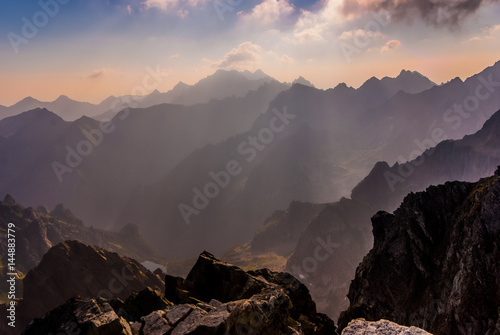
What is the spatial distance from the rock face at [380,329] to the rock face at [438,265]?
2757cm

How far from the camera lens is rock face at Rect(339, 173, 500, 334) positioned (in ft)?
142

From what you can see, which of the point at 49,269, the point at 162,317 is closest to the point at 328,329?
the point at 162,317

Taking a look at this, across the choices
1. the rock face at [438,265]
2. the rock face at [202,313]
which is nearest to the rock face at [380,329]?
the rock face at [202,313]

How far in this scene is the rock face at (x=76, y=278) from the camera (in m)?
130

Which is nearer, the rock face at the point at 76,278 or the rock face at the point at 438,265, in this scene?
the rock face at the point at 438,265

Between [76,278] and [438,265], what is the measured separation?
147m

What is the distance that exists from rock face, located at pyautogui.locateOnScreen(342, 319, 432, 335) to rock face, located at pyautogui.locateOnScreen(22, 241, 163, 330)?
141m

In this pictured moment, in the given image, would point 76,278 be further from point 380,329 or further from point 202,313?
point 380,329

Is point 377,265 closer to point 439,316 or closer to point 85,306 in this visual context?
point 439,316

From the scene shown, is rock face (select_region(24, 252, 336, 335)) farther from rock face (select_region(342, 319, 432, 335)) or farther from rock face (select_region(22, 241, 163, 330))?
rock face (select_region(22, 241, 163, 330))

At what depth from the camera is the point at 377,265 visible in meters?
64.6

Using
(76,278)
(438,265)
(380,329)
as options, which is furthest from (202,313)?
(76,278)

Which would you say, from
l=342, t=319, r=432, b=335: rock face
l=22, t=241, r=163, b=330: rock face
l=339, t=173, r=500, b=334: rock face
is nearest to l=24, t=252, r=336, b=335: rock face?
l=342, t=319, r=432, b=335: rock face

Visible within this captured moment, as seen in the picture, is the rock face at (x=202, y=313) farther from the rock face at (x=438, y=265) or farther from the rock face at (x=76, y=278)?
the rock face at (x=76, y=278)
